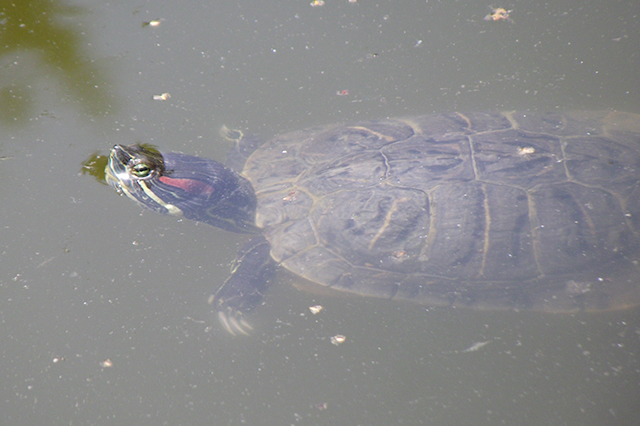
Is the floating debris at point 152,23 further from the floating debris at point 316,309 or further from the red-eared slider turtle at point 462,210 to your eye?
the floating debris at point 316,309

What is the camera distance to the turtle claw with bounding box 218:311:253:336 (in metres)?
3.15

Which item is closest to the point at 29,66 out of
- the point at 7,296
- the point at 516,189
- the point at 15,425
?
the point at 7,296

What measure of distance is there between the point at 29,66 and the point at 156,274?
2811 mm

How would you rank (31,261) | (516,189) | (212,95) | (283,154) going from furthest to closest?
(212,95) < (283,154) < (31,261) < (516,189)

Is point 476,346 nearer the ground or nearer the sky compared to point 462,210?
nearer the ground

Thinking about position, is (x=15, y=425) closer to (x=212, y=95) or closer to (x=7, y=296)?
(x=7, y=296)

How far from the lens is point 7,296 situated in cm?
319

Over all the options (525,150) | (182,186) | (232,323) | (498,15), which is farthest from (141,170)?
(498,15)

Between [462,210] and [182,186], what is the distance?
7.44 feet

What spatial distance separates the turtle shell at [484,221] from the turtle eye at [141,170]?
129cm

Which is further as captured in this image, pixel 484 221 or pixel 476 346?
pixel 476 346

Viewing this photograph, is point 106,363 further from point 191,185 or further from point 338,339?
point 338,339

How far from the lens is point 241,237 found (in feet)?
12.0

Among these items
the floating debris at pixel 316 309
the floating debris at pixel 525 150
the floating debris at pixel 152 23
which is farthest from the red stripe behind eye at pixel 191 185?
the floating debris at pixel 152 23
